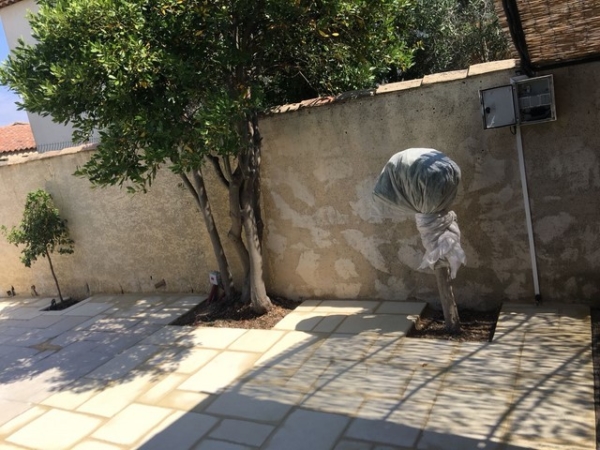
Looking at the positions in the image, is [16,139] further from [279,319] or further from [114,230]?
[279,319]

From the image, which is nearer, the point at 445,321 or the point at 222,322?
the point at 445,321

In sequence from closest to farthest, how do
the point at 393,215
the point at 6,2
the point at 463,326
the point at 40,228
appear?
the point at 463,326
the point at 393,215
the point at 40,228
the point at 6,2

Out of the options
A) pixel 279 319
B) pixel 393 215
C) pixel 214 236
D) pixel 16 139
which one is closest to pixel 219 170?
pixel 214 236

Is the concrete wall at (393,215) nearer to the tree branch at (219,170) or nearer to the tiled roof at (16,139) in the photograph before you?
the tree branch at (219,170)

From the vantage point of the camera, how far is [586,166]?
13.4ft

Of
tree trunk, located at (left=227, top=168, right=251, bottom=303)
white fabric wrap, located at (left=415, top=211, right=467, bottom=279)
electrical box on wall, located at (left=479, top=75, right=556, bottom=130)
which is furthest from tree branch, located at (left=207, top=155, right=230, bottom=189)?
electrical box on wall, located at (left=479, top=75, right=556, bottom=130)

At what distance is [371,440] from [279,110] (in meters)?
3.44

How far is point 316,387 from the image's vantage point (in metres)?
3.63

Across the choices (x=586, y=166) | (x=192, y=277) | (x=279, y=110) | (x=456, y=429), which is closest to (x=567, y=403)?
(x=456, y=429)

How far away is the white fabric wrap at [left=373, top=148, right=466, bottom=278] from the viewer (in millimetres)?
3775

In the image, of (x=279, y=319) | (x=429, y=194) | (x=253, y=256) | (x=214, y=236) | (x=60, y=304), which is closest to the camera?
(x=429, y=194)

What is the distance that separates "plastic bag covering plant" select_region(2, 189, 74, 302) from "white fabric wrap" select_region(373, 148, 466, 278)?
495 cm

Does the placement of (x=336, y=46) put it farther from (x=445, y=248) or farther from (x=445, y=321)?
(x=445, y=321)

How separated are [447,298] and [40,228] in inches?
216
